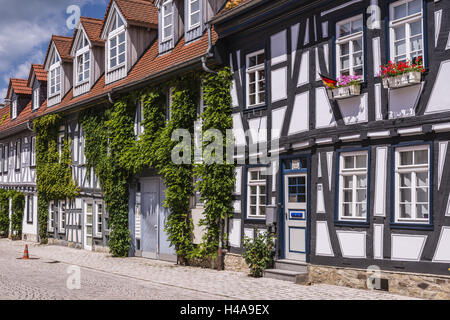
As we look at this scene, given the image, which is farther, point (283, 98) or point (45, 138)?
point (45, 138)

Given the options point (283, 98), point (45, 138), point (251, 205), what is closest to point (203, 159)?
point (251, 205)

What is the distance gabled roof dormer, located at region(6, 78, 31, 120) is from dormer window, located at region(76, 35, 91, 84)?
33.9 feet

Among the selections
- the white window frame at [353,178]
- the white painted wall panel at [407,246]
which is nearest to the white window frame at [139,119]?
the white window frame at [353,178]

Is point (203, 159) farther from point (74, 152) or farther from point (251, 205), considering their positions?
point (74, 152)

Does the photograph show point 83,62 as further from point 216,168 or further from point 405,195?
point 405,195

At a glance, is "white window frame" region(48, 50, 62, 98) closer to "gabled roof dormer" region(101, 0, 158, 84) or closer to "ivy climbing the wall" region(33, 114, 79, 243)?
"ivy climbing the wall" region(33, 114, 79, 243)

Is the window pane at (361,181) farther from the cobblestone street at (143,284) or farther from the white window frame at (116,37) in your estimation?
the white window frame at (116,37)

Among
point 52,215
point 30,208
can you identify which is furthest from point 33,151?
point 52,215

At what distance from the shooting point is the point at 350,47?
12.7 m

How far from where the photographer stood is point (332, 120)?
42.5 ft

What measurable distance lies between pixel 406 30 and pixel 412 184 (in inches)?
117

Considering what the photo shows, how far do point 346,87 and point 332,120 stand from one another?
0.91 metres

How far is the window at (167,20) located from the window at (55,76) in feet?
33.7

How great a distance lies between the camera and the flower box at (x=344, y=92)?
40.1 feet
